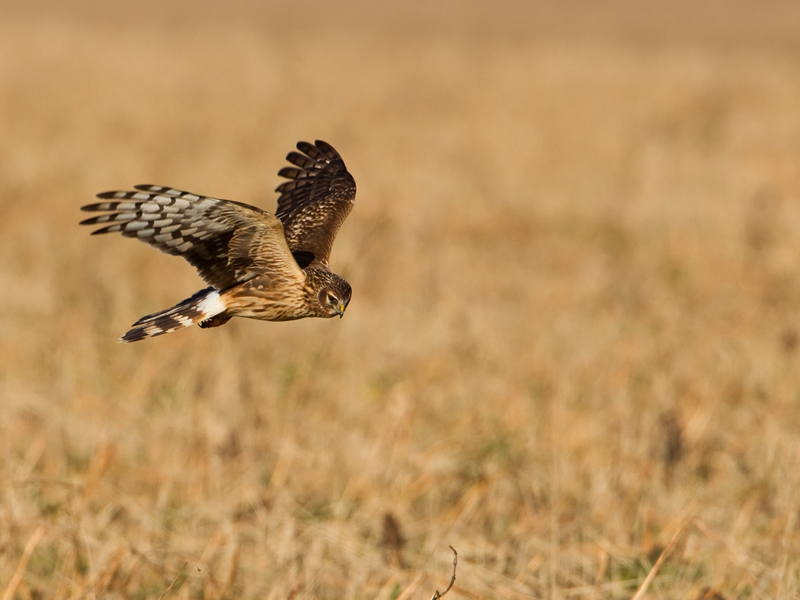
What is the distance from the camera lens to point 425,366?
689 cm

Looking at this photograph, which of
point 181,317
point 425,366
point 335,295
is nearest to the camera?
point 335,295

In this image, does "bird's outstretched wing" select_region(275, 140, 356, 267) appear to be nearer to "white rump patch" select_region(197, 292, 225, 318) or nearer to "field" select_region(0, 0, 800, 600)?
"white rump patch" select_region(197, 292, 225, 318)

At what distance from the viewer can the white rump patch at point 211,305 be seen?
6.19ft

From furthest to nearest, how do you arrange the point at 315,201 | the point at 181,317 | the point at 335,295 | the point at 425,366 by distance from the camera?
1. the point at 425,366
2. the point at 315,201
3. the point at 181,317
4. the point at 335,295

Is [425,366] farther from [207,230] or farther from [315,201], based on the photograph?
[207,230]

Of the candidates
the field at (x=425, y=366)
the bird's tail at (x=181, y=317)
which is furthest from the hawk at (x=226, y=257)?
the field at (x=425, y=366)

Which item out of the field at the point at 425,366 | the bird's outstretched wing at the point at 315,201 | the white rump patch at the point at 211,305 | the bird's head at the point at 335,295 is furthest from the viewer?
the field at the point at 425,366

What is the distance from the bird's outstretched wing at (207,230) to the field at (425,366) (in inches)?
63.8

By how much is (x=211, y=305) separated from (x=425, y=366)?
5006 mm

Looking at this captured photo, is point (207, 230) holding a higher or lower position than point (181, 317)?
higher

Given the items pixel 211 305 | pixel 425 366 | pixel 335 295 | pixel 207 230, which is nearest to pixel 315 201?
pixel 207 230

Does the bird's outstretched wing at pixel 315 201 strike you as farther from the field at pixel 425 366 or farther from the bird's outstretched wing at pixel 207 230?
the field at pixel 425 366

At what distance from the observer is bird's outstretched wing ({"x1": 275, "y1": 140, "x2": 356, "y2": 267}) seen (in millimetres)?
2400

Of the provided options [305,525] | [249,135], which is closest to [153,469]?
[305,525]
